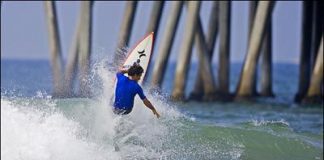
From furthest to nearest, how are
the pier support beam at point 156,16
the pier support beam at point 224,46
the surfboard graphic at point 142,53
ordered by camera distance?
the pier support beam at point 224,46, the pier support beam at point 156,16, the surfboard graphic at point 142,53

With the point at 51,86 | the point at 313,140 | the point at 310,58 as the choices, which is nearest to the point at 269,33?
the point at 310,58

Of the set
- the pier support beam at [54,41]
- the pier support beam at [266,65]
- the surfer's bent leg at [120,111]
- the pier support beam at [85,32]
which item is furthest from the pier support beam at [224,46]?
the surfer's bent leg at [120,111]

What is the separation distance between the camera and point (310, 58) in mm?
36188

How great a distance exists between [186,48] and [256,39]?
224 centimetres

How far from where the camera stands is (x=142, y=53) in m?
16.6

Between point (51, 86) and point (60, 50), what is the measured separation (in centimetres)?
300

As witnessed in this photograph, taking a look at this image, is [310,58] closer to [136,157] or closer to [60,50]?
[60,50]

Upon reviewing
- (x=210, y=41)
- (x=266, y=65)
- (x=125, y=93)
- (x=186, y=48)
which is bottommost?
(x=266, y=65)

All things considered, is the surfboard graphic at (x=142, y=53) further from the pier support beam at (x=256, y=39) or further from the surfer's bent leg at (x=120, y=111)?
the pier support beam at (x=256, y=39)

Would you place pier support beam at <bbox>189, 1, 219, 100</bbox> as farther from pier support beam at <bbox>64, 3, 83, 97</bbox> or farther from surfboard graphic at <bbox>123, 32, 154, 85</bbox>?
surfboard graphic at <bbox>123, 32, 154, 85</bbox>

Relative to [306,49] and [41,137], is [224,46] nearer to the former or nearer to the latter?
[306,49]

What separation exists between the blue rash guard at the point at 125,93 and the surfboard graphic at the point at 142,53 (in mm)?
2044

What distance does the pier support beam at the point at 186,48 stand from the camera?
30.5 metres

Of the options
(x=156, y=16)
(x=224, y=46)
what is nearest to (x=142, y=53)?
(x=156, y=16)
